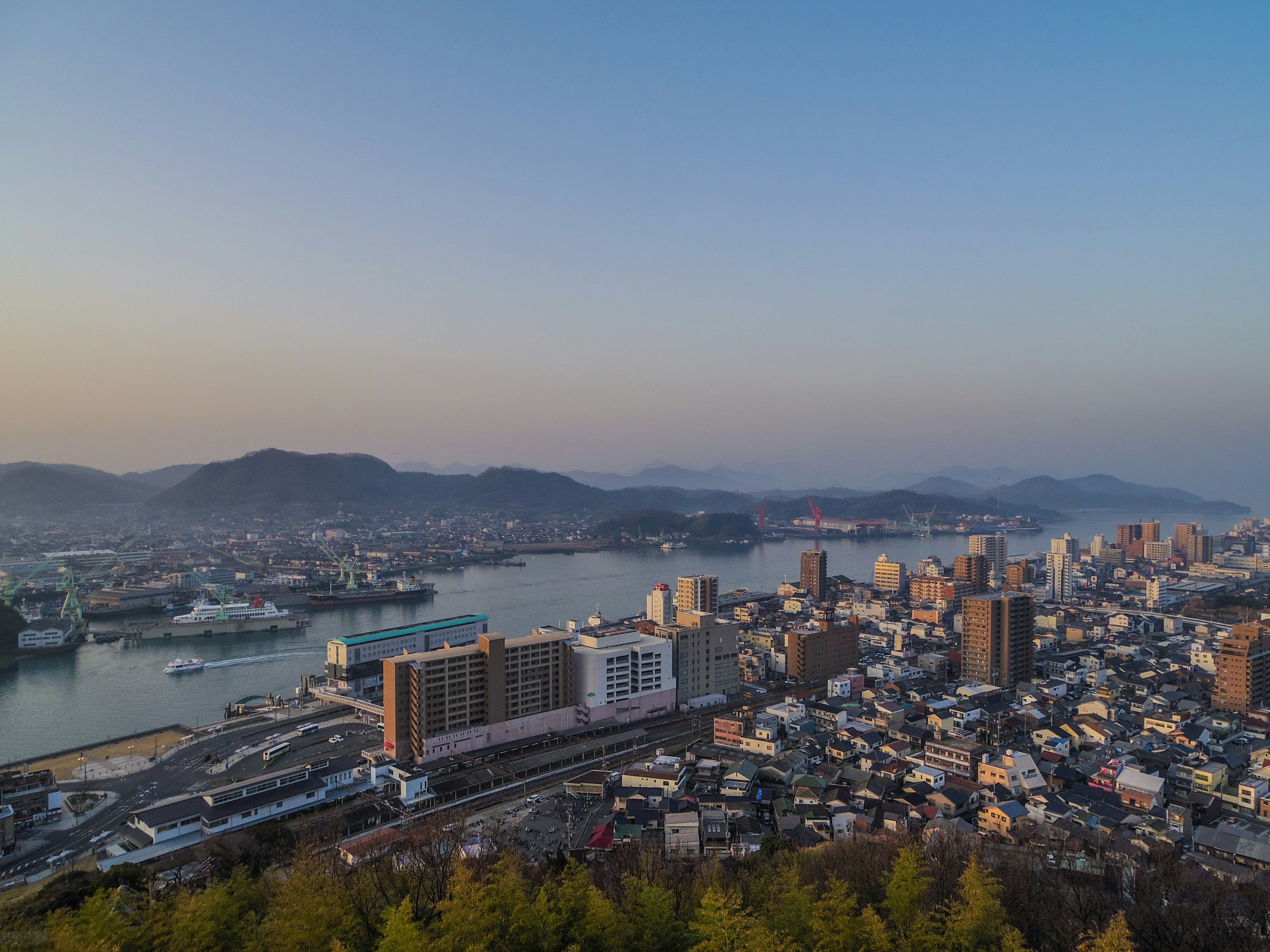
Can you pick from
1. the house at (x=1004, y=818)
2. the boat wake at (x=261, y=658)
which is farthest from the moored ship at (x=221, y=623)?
the house at (x=1004, y=818)

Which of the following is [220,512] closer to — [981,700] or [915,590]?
[915,590]

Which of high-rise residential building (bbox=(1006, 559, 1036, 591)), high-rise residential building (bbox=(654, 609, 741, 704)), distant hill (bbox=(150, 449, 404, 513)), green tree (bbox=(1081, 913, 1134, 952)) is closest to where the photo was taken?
green tree (bbox=(1081, 913, 1134, 952))

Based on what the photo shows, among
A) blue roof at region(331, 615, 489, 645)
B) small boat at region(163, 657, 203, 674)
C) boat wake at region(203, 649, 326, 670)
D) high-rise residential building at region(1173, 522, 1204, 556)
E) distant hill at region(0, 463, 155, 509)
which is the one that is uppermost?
distant hill at region(0, 463, 155, 509)

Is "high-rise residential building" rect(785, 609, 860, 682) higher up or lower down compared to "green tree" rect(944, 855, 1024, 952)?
lower down

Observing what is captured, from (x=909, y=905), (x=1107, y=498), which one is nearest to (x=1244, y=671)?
(x=909, y=905)

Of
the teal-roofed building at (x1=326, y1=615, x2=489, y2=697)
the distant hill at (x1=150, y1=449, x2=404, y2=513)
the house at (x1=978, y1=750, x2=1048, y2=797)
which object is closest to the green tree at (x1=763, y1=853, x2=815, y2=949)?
the house at (x1=978, y1=750, x2=1048, y2=797)

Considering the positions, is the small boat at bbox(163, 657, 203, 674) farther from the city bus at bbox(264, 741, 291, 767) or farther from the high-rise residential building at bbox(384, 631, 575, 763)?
the high-rise residential building at bbox(384, 631, 575, 763)

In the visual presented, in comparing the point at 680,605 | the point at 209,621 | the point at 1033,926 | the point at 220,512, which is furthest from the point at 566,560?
the point at 220,512

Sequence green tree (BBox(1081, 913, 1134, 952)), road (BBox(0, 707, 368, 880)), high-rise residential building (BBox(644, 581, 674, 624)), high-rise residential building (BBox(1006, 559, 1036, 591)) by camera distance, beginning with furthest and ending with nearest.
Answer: high-rise residential building (BBox(1006, 559, 1036, 591)) < high-rise residential building (BBox(644, 581, 674, 624)) < road (BBox(0, 707, 368, 880)) < green tree (BBox(1081, 913, 1134, 952))

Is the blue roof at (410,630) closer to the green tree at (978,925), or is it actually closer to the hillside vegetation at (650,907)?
the hillside vegetation at (650,907)
